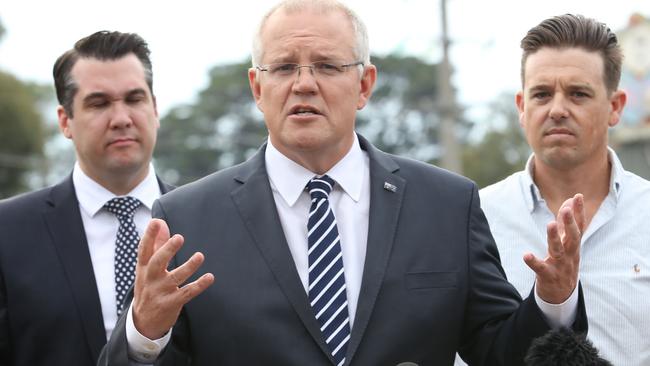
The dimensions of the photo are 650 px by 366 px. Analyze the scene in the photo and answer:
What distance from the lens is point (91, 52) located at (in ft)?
19.7

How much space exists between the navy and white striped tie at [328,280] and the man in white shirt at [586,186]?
4.01 feet

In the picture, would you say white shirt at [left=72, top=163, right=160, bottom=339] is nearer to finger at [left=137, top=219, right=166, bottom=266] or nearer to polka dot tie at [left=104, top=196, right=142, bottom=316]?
polka dot tie at [left=104, top=196, right=142, bottom=316]

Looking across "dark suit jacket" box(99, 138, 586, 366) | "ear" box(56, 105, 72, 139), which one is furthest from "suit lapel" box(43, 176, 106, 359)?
"dark suit jacket" box(99, 138, 586, 366)

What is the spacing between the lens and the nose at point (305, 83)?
431 cm

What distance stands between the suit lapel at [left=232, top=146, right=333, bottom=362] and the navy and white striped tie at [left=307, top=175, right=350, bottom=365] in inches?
2.1

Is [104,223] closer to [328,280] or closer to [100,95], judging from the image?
[100,95]

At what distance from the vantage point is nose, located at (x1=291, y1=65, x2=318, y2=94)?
14.1 ft

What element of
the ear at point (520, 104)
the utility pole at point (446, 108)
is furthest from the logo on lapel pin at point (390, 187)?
the utility pole at point (446, 108)

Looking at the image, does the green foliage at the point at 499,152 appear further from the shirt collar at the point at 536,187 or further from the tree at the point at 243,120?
the shirt collar at the point at 536,187

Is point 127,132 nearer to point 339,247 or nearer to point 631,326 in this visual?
point 339,247

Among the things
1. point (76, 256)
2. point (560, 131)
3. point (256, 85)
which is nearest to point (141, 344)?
point (256, 85)

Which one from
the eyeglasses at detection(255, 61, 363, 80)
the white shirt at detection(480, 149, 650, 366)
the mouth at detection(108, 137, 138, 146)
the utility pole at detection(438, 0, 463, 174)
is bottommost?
the utility pole at detection(438, 0, 463, 174)

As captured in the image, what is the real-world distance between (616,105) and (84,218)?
2578mm

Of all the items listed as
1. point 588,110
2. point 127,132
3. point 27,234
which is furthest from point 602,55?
point 27,234
